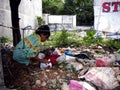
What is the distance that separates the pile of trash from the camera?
4.86 meters

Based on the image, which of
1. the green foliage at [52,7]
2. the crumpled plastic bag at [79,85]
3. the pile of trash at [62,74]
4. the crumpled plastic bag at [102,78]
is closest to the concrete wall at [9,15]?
the pile of trash at [62,74]

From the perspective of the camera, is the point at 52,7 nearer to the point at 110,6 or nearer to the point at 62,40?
the point at 62,40

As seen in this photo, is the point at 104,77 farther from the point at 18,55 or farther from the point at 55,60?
the point at 18,55

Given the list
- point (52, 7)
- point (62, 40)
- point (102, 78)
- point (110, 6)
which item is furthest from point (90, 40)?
point (52, 7)

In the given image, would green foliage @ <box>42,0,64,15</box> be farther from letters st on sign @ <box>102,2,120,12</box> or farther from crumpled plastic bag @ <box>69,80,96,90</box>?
crumpled plastic bag @ <box>69,80,96,90</box>

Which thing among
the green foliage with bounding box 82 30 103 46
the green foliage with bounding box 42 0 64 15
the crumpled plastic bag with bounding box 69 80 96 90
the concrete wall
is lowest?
the crumpled plastic bag with bounding box 69 80 96 90

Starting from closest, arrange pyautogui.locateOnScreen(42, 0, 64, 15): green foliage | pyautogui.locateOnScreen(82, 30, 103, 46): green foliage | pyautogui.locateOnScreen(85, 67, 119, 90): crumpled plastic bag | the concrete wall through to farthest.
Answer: pyautogui.locateOnScreen(85, 67, 119, 90): crumpled plastic bag < pyautogui.locateOnScreen(82, 30, 103, 46): green foliage < the concrete wall < pyautogui.locateOnScreen(42, 0, 64, 15): green foliage

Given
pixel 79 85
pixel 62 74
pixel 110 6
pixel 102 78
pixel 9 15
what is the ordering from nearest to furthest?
pixel 79 85
pixel 102 78
pixel 62 74
pixel 110 6
pixel 9 15

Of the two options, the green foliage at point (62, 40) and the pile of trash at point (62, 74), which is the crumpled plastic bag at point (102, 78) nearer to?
the pile of trash at point (62, 74)

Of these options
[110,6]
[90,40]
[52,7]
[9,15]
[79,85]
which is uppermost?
[52,7]

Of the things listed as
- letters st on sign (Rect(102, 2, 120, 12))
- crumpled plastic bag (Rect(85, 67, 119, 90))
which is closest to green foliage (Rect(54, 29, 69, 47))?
letters st on sign (Rect(102, 2, 120, 12))

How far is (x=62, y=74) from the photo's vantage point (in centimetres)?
550

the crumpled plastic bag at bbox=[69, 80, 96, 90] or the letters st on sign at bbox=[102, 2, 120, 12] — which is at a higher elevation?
the letters st on sign at bbox=[102, 2, 120, 12]

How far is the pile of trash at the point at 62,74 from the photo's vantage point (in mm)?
4863
